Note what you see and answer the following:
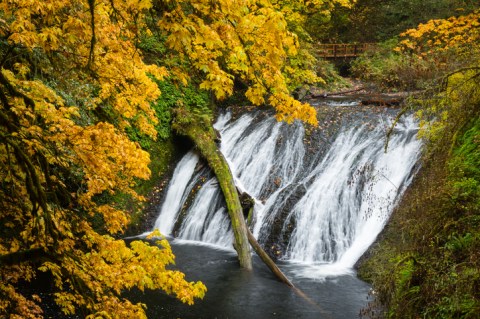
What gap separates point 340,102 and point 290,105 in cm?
1302

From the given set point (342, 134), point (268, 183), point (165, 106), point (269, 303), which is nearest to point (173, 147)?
point (165, 106)

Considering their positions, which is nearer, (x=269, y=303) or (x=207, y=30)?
(x=207, y=30)

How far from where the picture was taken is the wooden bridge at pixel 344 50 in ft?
79.3

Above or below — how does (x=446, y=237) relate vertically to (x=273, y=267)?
above

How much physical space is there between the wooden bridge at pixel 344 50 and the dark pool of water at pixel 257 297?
16.7 metres

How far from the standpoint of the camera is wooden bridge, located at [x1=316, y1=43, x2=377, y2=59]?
24.2 meters

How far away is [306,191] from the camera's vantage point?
11781 millimetres

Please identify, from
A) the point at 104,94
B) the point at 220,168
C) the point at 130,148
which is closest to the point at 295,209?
the point at 220,168

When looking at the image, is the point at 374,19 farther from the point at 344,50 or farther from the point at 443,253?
the point at 443,253

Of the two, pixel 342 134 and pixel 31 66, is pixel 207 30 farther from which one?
pixel 342 134

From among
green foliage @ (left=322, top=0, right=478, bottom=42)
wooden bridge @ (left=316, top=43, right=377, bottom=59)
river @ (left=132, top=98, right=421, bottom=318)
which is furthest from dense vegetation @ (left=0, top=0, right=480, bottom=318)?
green foliage @ (left=322, top=0, right=478, bottom=42)

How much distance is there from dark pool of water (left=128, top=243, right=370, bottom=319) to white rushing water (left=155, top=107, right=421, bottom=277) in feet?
2.41

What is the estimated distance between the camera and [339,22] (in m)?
26.1

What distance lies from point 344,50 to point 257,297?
19.1m
